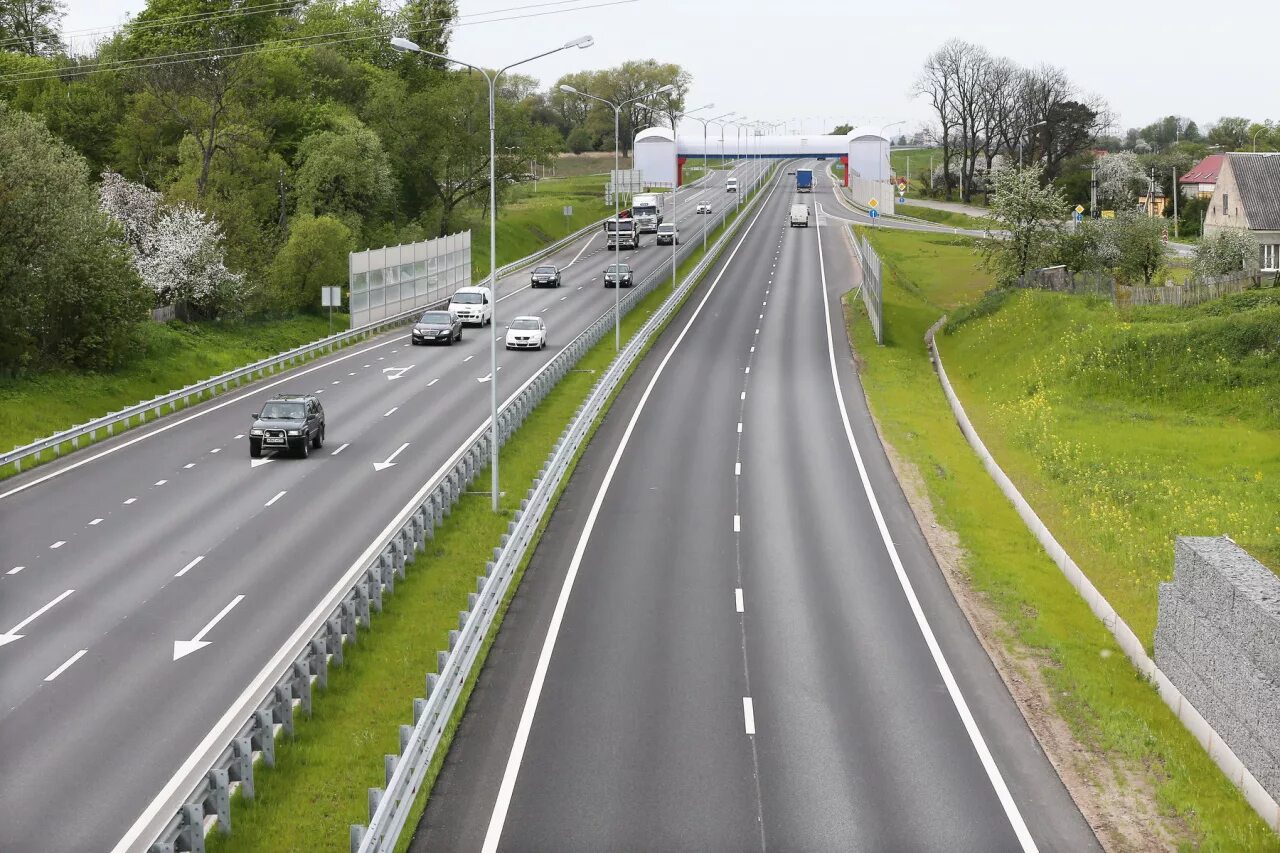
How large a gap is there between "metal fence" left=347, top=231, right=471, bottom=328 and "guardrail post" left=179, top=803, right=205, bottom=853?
172ft

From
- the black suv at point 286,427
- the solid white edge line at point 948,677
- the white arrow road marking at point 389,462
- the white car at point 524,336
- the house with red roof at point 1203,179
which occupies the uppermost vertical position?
the house with red roof at point 1203,179

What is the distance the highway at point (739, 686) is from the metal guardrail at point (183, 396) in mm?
14570

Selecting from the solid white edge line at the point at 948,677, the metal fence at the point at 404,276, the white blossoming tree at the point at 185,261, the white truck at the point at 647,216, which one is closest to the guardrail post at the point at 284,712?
Answer: the solid white edge line at the point at 948,677

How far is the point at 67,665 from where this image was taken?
2331cm

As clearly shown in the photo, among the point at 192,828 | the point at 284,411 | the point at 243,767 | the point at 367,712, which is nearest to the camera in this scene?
the point at 192,828

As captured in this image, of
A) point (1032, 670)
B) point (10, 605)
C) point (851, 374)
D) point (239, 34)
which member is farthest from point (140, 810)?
point (239, 34)

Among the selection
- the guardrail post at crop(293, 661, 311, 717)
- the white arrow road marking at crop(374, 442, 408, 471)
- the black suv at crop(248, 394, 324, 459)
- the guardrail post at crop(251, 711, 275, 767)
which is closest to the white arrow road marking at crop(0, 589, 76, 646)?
the guardrail post at crop(293, 661, 311, 717)

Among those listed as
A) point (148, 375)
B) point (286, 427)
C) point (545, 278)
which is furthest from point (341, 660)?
point (545, 278)

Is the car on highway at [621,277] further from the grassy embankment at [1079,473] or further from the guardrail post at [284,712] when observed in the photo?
the guardrail post at [284,712]

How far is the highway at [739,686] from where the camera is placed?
18328 mm

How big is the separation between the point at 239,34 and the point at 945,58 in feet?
279

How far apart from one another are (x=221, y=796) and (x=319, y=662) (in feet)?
17.3

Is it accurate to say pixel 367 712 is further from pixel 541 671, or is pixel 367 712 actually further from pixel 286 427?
pixel 286 427

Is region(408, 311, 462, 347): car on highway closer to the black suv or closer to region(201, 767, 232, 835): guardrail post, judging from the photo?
the black suv
